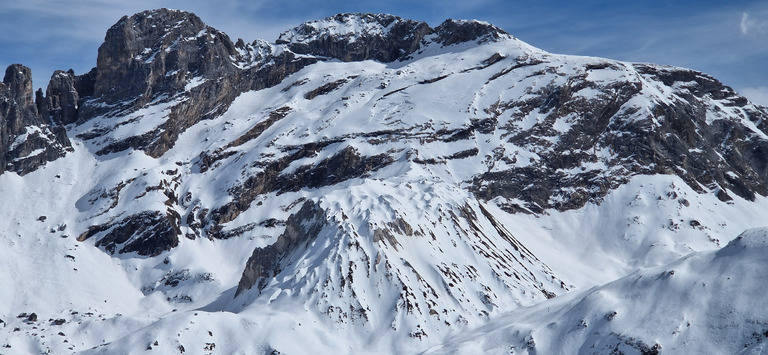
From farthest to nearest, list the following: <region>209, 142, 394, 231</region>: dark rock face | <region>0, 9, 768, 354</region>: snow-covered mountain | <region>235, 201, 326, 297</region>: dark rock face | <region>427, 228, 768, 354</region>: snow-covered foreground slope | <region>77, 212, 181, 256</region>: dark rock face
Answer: <region>209, 142, 394, 231</region>: dark rock face < <region>77, 212, 181, 256</region>: dark rock face < <region>235, 201, 326, 297</region>: dark rock face < <region>0, 9, 768, 354</region>: snow-covered mountain < <region>427, 228, 768, 354</region>: snow-covered foreground slope

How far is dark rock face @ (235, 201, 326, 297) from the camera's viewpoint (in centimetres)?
14512

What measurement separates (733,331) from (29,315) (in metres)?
115

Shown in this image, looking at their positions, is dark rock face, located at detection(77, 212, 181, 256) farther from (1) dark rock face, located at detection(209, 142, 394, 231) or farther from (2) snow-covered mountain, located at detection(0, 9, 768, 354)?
(1) dark rock face, located at detection(209, 142, 394, 231)

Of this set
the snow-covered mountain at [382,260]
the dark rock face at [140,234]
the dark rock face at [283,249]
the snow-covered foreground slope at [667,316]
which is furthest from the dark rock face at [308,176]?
the snow-covered foreground slope at [667,316]

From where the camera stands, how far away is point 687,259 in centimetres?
12006

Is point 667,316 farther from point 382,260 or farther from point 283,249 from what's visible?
point 283,249

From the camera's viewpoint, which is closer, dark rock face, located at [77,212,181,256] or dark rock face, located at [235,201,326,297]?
dark rock face, located at [235,201,326,297]

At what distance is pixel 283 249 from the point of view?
150000 mm

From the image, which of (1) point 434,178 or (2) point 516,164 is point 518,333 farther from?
(2) point 516,164

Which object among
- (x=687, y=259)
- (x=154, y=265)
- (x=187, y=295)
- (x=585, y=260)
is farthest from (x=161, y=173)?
(x=687, y=259)

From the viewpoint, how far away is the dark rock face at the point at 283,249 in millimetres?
145125

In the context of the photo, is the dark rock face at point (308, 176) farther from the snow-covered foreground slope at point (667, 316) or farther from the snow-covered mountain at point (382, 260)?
the snow-covered foreground slope at point (667, 316)

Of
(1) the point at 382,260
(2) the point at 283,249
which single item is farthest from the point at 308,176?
(1) the point at 382,260

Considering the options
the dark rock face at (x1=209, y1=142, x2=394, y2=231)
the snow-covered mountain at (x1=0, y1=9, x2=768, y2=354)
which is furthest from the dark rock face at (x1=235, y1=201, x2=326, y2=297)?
the dark rock face at (x1=209, y1=142, x2=394, y2=231)
